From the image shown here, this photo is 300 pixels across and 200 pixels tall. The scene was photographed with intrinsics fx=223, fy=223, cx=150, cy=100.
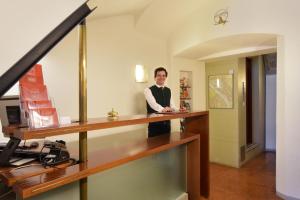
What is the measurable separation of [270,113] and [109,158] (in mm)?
4974

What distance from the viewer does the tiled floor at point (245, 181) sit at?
9.81 feet

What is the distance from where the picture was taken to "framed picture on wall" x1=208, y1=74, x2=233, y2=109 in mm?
4258

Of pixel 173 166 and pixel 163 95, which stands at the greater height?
pixel 163 95

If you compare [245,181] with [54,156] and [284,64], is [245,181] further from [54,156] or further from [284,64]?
[54,156]

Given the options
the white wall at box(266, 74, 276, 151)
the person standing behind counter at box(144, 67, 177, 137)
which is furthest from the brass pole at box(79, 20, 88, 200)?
the white wall at box(266, 74, 276, 151)

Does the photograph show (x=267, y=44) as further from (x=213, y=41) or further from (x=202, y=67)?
(x=202, y=67)

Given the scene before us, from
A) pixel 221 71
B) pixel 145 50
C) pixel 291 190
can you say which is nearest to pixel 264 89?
pixel 221 71

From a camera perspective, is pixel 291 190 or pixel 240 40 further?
pixel 240 40

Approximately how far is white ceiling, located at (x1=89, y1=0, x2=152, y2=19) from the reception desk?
1.46 m

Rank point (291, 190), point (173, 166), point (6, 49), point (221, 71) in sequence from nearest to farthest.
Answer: point (6, 49)
point (173, 166)
point (291, 190)
point (221, 71)

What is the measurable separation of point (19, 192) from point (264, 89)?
546 centimetres

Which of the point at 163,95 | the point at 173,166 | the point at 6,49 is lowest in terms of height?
the point at 173,166

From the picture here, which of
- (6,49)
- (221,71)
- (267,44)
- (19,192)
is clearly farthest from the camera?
(221,71)

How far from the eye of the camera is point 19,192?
0.91 m
